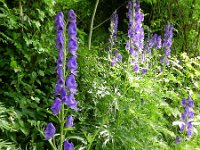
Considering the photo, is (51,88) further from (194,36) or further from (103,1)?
(194,36)

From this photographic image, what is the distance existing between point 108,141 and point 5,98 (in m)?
1.05

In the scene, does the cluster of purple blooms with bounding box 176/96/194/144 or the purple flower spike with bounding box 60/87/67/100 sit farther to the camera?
the cluster of purple blooms with bounding box 176/96/194/144

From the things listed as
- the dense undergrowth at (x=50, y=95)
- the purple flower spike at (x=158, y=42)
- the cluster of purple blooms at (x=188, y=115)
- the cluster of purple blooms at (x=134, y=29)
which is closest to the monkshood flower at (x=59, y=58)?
the dense undergrowth at (x=50, y=95)

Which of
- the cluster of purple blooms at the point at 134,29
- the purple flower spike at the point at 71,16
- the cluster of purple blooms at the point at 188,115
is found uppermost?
the cluster of purple blooms at the point at 134,29

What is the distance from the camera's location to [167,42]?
16.5 feet

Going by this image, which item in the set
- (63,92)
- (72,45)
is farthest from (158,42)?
(63,92)

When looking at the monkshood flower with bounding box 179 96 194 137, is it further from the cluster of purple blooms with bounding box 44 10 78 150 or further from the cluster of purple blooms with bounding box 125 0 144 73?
the cluster of purple blooms with bounding box 44 10 78 150

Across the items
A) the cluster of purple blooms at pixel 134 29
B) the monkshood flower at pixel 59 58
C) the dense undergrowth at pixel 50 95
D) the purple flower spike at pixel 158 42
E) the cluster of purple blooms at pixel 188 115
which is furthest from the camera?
the purple flower spike at pixel 158 42

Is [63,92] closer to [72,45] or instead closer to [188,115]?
[72,45]

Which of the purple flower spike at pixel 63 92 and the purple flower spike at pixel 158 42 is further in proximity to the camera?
the purple flower spike at pixel 158 42

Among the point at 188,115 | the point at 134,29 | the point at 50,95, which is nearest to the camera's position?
the point at 50,95

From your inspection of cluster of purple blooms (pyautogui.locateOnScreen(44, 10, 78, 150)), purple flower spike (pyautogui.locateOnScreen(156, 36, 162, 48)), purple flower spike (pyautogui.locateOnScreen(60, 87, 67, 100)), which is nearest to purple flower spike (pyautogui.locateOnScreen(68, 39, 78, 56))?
cluster of purple blooms (pyautogui.locateOnScreen(44, 10, 78, 150))

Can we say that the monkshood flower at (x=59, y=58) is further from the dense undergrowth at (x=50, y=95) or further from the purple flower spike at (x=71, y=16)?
the dense undergrowth at (x=50, y=95)

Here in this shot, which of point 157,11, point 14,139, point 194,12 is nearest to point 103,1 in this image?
point 157,11
